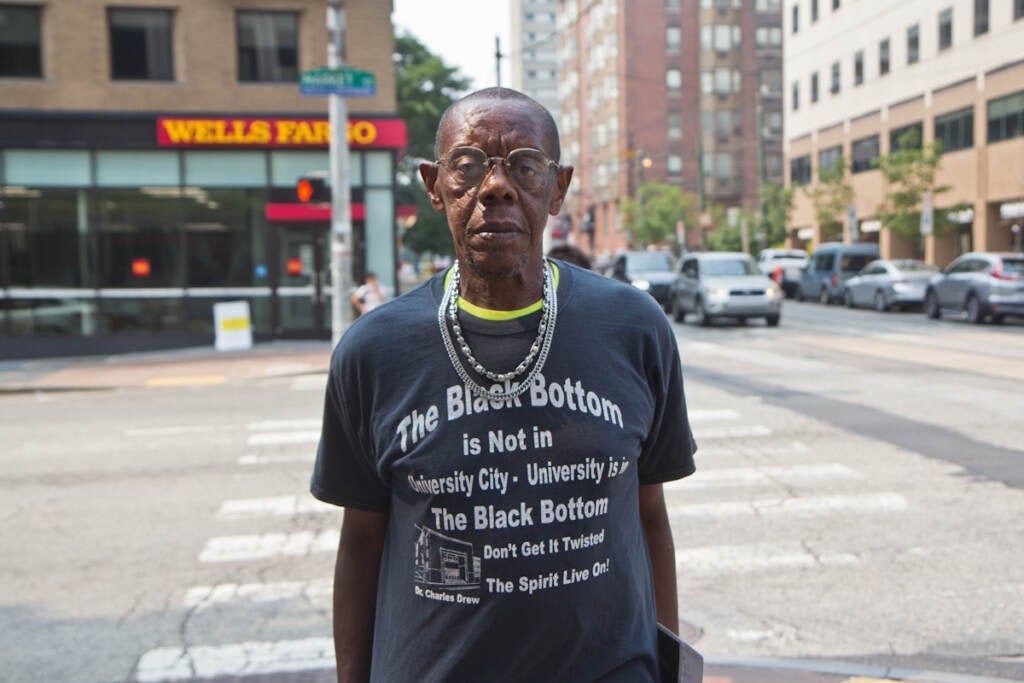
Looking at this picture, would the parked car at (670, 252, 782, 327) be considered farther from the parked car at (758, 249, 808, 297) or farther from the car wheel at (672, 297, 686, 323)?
the parked car at (758, 249, 808, 297)

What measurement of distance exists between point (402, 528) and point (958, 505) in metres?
6.13

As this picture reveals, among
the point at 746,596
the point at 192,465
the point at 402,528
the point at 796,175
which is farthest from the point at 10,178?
the point at 796,175

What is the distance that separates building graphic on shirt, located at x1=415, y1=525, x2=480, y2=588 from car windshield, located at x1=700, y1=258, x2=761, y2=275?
24778 mm

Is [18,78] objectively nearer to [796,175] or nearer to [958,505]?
[958,505]

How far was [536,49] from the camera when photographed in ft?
471

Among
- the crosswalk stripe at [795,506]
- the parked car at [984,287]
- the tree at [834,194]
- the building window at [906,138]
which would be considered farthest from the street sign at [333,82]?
the tree at [834,194]

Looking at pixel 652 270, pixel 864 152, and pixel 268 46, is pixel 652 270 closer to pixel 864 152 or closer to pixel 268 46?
pixel 268 46

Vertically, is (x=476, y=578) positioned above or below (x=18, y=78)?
below

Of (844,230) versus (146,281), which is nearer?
(146,281)

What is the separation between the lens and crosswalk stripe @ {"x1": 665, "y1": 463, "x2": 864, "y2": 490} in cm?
824

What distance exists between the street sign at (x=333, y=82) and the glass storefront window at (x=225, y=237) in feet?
25.4

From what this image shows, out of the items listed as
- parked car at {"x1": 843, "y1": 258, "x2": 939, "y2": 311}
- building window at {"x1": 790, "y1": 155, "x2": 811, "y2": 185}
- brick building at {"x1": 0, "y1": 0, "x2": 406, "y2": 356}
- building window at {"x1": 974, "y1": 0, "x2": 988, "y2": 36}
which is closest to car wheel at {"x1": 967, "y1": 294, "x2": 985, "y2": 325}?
parked car at {"x1": 843, "y1": 258, "x2": 939, "y2": 311}

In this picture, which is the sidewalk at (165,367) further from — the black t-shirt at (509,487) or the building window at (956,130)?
the building window at (956,130)

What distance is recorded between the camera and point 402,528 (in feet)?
7.02
